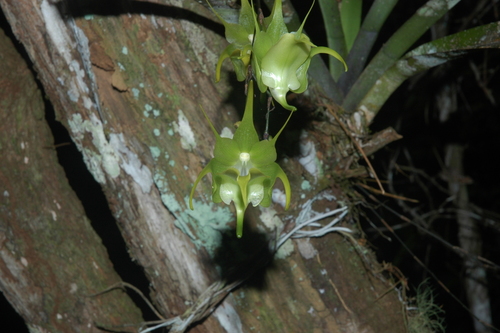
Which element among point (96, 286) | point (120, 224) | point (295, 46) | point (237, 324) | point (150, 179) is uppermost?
point (295, 46)

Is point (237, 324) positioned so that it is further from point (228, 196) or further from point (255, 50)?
point (255, 50)

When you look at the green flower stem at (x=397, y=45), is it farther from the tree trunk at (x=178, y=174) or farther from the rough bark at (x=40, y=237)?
the rough bark at (x=40, y=237)

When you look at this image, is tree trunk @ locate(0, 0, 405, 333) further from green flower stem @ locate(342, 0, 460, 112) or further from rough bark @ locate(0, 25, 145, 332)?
green flower stem @ locate(342, 0, 460, 112)

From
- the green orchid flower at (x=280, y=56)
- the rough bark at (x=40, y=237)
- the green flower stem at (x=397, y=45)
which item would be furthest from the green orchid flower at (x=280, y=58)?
the rough bark at (x=40, y=237)

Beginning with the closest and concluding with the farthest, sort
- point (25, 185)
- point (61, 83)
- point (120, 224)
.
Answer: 1. point (61, 83)
2. point (120, 224)
3. point (25, 185)

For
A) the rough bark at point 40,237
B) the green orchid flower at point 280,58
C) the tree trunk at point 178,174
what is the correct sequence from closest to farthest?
the green orchid flower at point 280,58 → the tree trunk at point 178,174 → the rough bark at point 40,237

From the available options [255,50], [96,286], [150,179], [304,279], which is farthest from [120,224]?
[255,50]

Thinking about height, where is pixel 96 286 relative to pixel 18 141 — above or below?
below
